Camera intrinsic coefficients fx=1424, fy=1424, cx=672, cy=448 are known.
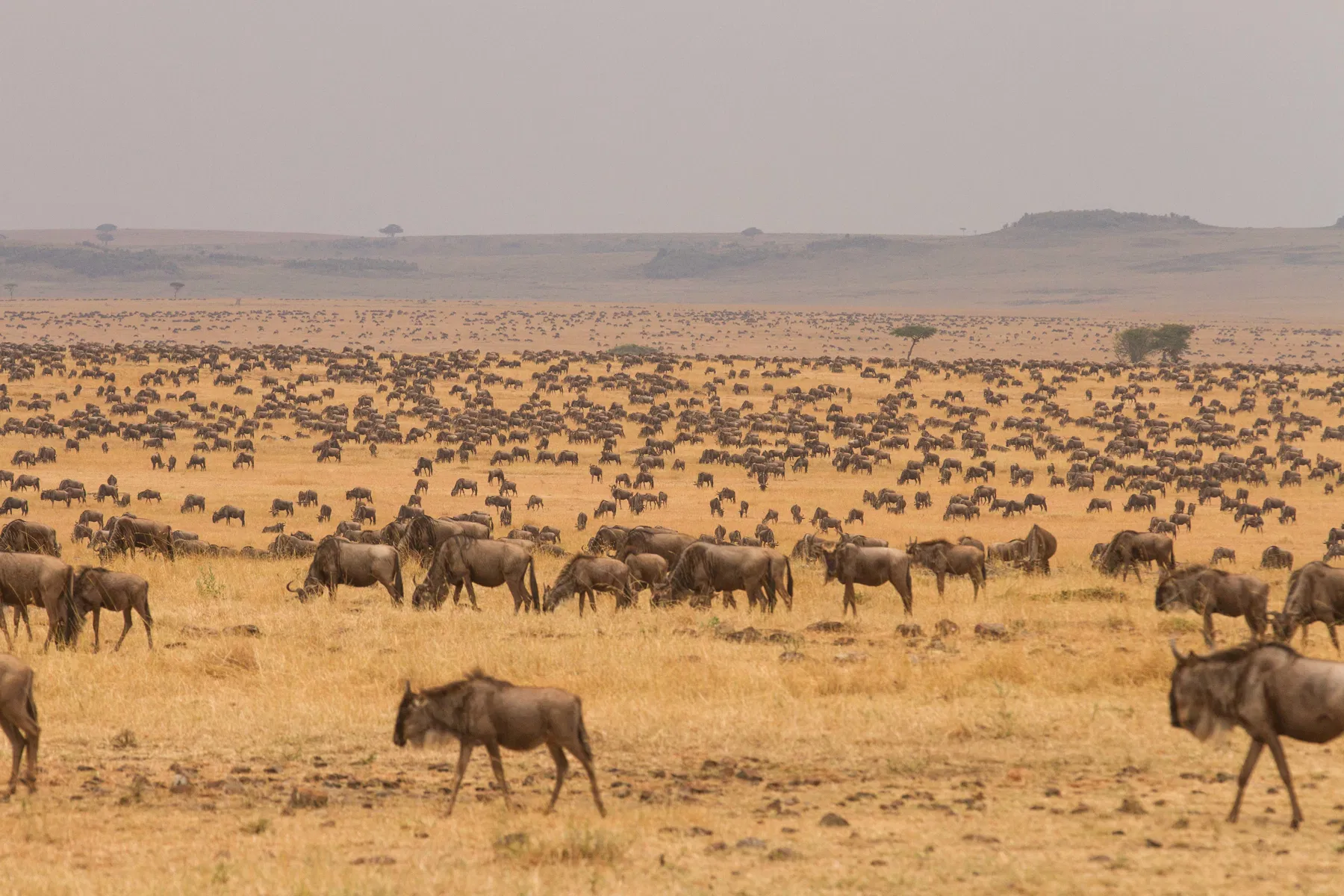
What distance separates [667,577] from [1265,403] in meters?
64.7

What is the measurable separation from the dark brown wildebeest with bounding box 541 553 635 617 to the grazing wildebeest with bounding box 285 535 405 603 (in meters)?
2.40

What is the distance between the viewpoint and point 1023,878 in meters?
8.73

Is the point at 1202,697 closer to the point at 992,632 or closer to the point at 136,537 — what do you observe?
the point at 992,632

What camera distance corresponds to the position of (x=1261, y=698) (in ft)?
32.7

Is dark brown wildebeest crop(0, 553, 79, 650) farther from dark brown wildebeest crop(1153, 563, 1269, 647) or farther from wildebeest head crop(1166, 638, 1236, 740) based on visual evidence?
dark brown wildebeest crop(1153, 563, 1269, 647)

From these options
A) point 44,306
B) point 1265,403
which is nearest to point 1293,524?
point 1265,403

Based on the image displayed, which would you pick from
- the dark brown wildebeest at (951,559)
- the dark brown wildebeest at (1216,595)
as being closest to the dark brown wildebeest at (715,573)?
the dark brown wildebeest at (951,559)

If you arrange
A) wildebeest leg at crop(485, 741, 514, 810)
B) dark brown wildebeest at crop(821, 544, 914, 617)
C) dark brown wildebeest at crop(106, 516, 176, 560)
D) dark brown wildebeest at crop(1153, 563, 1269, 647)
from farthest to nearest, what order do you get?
dark brown wildebeest at crop(106, 516, 176, 560) → dark brown wildebeest at crop(821, 544, 914, 617) → dark brown wildebeest at crop(1153, 563, 1269, 647) → wildebeest leg at crop(485, 741, 514, 810)

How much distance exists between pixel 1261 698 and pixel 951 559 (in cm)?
1521

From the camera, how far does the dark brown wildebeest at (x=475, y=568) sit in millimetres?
21766

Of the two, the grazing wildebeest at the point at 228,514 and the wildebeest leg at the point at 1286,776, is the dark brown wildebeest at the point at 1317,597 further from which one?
the grazing wildebeest at the point at 228,514

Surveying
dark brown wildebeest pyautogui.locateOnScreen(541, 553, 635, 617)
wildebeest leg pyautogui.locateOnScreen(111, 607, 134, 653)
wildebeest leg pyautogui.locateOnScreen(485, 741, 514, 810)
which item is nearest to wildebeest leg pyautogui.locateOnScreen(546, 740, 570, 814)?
wildebeest leg pyautogui.locateOnScreen(485, 741, 514, 810)

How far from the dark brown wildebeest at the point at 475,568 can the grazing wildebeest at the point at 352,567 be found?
1.76 ft

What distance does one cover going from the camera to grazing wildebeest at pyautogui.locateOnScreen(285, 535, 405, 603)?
2203 centimetres
